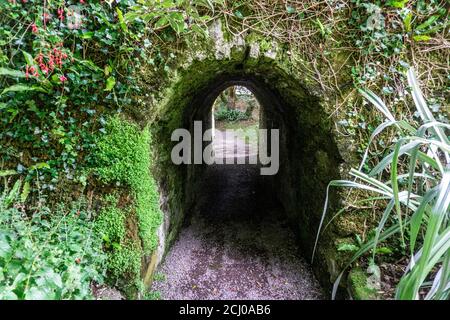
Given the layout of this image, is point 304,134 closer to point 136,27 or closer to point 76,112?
point 136,27

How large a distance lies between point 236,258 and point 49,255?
7.20 ft

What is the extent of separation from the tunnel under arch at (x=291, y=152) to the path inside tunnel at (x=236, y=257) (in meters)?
0.20

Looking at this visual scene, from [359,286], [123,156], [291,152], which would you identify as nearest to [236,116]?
[291,152]

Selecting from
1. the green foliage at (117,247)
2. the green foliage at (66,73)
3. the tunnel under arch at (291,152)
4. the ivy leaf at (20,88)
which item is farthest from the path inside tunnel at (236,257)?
the ivy leaf at (20,88)

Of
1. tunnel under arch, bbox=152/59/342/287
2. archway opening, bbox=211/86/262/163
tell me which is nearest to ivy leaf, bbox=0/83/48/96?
tunnel under arch, bbox=152/59/342/287

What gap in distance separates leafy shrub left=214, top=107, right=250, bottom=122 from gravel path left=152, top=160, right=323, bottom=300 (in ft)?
37.2

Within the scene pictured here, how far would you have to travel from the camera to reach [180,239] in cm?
378

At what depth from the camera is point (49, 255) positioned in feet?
5.78

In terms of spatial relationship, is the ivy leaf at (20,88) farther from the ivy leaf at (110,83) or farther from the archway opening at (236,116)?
the archway opening at (236,116)

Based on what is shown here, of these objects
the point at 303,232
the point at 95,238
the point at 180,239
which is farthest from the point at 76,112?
the point at 303,232

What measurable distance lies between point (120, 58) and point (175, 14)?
805mm

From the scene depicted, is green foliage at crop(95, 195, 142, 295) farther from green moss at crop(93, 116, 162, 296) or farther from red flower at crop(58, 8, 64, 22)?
red flower at crop(58, 8, 64, 22)

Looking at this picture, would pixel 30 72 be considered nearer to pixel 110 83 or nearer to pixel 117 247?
pixel 110 83

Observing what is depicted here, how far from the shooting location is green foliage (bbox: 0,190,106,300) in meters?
1.50
